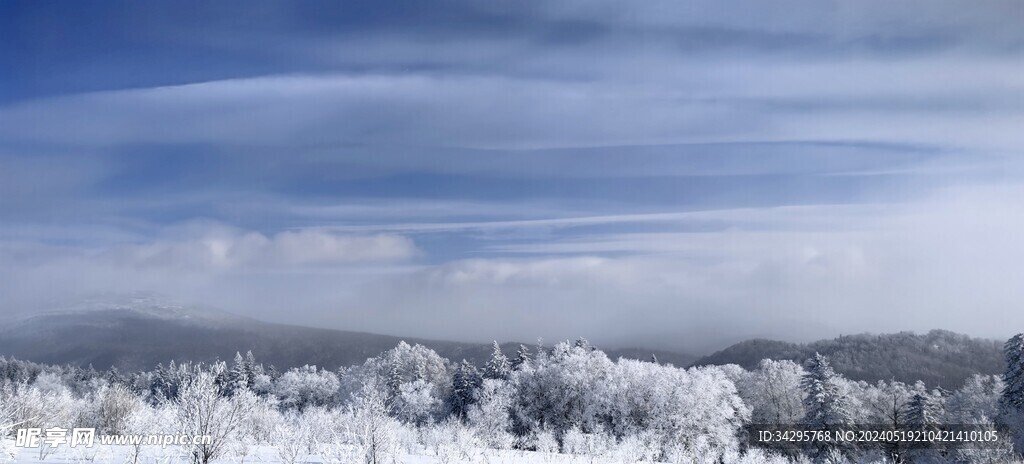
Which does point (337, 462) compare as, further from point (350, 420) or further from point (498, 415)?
point (498, 415)

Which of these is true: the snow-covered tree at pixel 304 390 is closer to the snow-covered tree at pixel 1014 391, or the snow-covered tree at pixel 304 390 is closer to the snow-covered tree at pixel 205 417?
the snow-covered tree at pixel 205 417

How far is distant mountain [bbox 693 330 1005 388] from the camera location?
111 metres

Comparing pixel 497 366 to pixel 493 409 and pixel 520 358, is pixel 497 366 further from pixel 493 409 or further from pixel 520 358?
pixel 493 409

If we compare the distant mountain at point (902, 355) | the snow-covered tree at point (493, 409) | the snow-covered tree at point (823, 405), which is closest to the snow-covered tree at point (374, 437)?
the snow-covered tree at point (493, 409)

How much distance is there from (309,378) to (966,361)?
378 feet

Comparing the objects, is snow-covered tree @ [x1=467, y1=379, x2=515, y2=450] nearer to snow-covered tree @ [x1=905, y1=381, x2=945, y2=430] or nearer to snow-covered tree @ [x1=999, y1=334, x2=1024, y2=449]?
snow-covered tree @ [x1=905, y1=381, x2=945, y2=430]

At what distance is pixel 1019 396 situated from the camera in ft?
159

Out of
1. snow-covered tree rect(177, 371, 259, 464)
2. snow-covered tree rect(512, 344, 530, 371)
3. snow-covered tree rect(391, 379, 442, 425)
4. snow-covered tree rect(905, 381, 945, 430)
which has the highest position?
snow-covered tree rect(512, 344, 530, 371)

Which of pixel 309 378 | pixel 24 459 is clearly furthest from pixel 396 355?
pixel 24 459

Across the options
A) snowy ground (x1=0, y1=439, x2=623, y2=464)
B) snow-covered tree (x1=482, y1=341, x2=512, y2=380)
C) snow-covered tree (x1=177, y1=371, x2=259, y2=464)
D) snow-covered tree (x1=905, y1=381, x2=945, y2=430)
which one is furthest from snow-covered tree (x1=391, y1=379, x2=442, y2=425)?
snow-covered tree (x1=177, y1=371, x2=259, y2=464)

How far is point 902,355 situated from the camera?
125 m

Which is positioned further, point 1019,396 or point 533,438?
point 533,438

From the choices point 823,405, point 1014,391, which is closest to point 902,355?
point 823,405

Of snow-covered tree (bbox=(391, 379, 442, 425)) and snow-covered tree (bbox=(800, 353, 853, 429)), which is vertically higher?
snow-covered tree (bbox=(800, 353, 853, 429))
